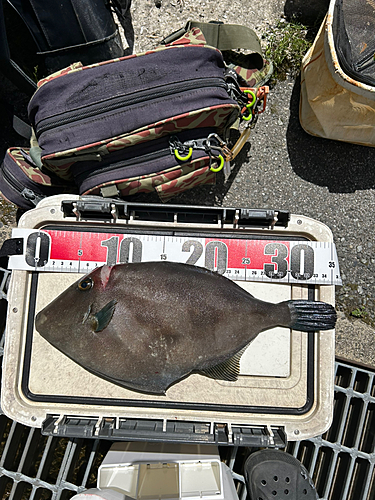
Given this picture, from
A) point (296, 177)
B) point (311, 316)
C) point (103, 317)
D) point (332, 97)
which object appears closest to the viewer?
point (103, 317)

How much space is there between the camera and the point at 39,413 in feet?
5.94

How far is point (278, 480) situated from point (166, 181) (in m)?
1.74

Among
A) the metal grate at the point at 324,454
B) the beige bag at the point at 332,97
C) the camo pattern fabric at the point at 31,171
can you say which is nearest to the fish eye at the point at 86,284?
the metal grate at the point at 324,454

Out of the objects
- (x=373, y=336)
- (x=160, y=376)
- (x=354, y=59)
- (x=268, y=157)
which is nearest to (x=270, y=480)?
(x=160, y=376)

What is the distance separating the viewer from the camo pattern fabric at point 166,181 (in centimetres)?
191

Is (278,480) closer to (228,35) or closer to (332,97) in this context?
Answer: (332,97)

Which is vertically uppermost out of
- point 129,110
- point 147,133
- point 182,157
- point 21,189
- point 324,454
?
point 129,110

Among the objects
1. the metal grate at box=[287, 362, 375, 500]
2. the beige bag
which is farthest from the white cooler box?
the beige bag

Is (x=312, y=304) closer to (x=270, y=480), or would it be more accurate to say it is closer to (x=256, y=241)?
(x=256, y=241)

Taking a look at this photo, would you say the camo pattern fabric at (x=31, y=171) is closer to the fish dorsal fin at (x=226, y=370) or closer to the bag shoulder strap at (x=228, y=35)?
the bag shoulder strap at (x=228, y=35)

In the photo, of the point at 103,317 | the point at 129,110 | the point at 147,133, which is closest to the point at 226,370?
the point at 103,317

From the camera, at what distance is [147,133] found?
5.82 feet

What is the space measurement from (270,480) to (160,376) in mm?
835

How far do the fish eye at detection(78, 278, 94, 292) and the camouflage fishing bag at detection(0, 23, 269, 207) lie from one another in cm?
49
